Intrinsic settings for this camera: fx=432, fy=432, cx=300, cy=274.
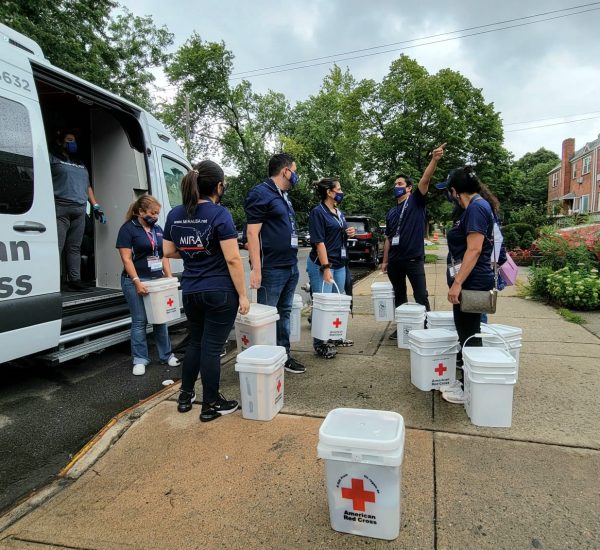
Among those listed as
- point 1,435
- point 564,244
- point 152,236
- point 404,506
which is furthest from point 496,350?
point 564,244

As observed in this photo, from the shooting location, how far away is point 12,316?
3.21 metres

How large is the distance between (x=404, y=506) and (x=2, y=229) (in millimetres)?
3219

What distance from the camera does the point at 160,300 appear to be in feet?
14.1

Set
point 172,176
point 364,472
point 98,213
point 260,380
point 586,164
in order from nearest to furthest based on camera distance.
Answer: point 364,472, point 260,380, point 98,213, point 172,176, point 586,164

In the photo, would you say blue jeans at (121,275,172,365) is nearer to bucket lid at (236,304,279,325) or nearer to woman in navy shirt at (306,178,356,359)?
bucket lid at (236,304,279,325)

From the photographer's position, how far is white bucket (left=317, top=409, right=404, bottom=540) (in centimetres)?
177

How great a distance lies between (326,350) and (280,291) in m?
1.00

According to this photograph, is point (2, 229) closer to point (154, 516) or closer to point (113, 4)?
point (154, 516)

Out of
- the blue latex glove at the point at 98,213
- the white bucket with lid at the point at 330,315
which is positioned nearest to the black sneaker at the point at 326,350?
the white bucket with lid at the point at 330,315

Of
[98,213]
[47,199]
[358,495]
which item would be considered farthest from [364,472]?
[98,213]

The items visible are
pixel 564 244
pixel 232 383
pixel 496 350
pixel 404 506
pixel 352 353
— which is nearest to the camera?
pixel 404 506

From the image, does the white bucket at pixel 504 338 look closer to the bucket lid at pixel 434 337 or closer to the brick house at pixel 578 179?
the bucket lid at pixel 434 337

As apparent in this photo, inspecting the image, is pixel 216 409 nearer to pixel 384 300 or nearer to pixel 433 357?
pixel 433 357

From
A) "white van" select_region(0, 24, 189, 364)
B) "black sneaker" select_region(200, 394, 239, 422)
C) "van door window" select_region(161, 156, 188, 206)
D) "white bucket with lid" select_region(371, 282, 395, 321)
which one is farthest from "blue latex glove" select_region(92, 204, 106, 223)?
"white bucket with lid" select_region(371, 282, 395, 321)
